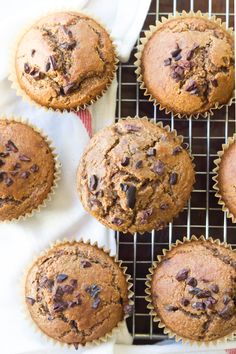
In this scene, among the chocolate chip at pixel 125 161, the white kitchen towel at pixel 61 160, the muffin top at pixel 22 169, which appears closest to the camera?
the chocolate chip at pixel 125 161

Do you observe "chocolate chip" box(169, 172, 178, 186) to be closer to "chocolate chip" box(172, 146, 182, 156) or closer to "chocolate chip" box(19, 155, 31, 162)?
"chocolate chip" box(172, 146, 182, 156)

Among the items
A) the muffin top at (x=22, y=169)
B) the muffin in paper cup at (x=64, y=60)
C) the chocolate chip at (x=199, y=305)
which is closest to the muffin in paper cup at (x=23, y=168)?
the muffin top at (x=22, y=169)

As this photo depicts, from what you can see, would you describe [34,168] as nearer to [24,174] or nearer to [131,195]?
[24,174]

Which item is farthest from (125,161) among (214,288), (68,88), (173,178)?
(214,288)

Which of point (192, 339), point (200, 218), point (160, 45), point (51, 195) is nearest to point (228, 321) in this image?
point (192, 339)

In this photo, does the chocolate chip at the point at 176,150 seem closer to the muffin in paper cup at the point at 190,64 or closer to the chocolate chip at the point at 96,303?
the muffin in paper cup at the point at 190,64
